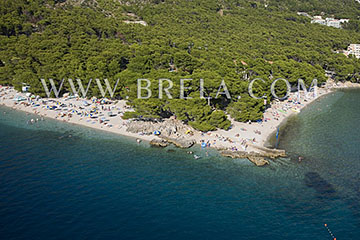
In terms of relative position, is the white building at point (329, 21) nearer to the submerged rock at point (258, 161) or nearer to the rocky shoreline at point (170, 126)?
the rocky shoreline at point (170, 126)

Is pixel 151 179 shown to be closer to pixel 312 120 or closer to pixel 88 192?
pixel 88 192

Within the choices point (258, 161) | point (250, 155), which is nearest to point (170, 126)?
point (250, 155)

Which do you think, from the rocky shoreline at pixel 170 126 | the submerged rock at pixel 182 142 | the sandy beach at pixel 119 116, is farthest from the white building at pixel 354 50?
the submerged rock at pixel 182 142

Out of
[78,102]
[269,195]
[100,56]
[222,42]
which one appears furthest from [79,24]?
[269,195]

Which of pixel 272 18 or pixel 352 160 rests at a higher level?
pixel 272 18

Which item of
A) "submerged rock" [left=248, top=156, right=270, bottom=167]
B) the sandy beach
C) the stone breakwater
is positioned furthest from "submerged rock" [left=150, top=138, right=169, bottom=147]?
"submerged rock" [left=248, top=156, right=270, bottom=167]

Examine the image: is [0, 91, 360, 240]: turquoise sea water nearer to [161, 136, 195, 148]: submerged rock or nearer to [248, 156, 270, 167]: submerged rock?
[248, 156, 270, 167]: submerged rock
